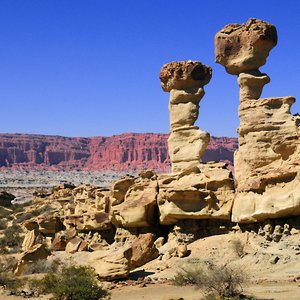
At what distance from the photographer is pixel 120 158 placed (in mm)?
153125

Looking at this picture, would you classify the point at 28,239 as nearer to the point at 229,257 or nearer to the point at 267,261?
the point at 229,257

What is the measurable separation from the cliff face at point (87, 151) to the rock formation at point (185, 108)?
11973cm

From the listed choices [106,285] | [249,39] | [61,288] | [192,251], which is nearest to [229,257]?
[192,251]

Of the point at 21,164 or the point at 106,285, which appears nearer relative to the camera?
the point at 106,285

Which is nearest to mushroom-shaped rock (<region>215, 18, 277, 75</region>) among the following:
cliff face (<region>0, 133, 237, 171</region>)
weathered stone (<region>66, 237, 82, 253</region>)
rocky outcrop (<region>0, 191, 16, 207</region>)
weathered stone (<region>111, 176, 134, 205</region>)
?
weathered stone (<region>111, 176, 134, 205</region>)

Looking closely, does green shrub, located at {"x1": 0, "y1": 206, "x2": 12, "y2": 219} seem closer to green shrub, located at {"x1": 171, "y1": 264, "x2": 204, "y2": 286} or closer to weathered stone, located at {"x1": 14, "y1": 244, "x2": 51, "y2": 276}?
weathered stone, located at {"x1": 14, "y1": 244, "x2": 51, "y2": 276}

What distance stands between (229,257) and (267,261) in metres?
1.65

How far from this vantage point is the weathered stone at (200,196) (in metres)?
17.3

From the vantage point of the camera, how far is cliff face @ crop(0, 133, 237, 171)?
149m

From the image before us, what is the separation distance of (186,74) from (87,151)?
148m

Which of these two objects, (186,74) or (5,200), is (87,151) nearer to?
(5,200)

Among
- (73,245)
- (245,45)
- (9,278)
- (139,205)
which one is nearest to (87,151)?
(73,245)

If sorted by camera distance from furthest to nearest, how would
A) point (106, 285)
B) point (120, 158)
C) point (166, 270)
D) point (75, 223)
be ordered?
1. point (120, 158)
2. point (75, 223)
3. point (166, 270)
4. point (106, 285)

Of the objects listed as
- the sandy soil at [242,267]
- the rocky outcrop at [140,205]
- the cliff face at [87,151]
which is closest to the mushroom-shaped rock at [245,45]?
the rocky outcrop at [140,205]
